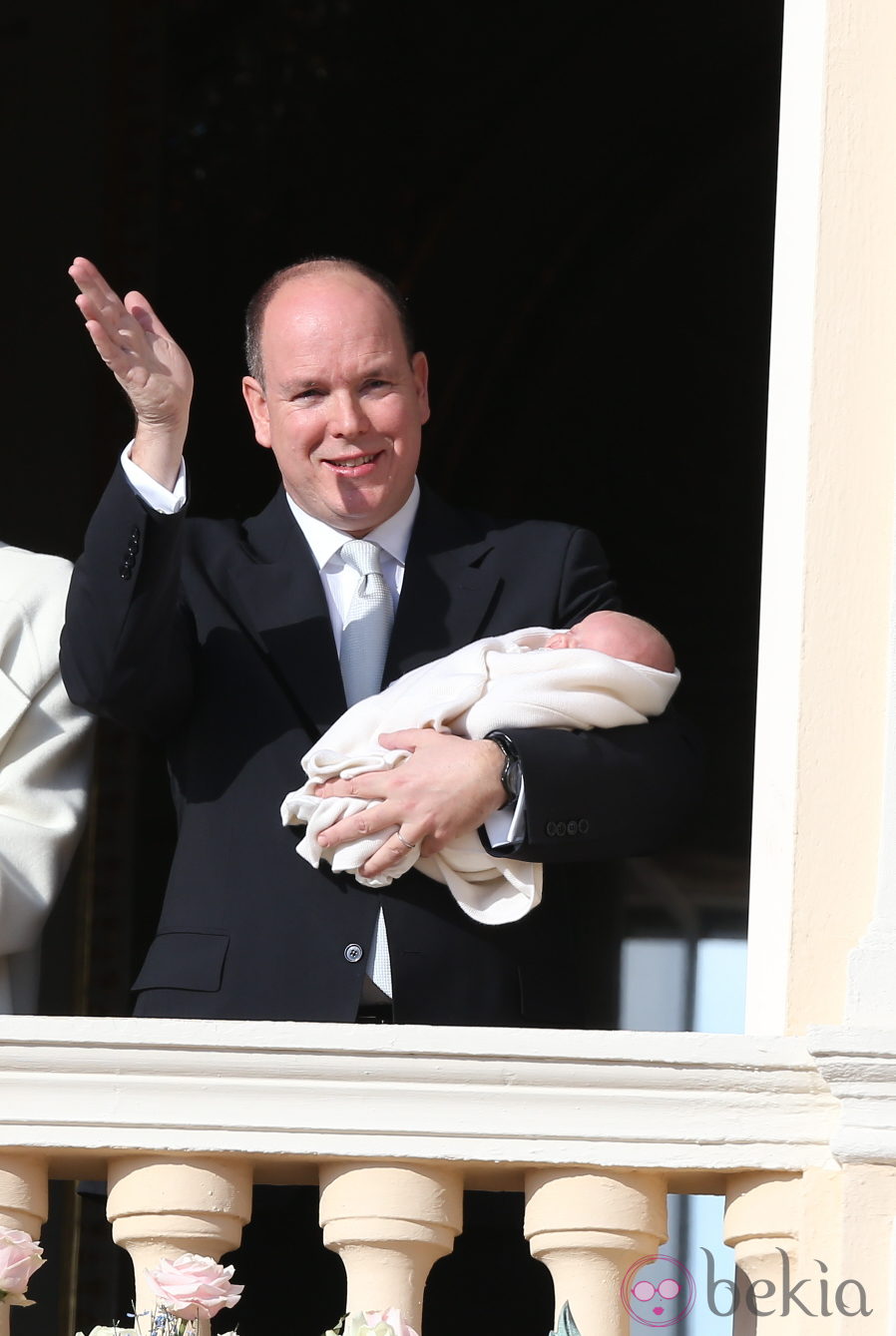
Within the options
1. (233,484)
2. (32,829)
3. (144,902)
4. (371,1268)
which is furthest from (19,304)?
(371,1268)

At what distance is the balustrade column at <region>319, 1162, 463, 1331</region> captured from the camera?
286 centimetres

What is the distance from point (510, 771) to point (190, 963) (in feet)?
1.63

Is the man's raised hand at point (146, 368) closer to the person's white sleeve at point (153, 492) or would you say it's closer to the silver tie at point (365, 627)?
the person's white sleeve at point (153, 492)

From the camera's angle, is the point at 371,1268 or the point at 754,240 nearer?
the point at 371,1268

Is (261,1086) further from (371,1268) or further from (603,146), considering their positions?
(603,146)

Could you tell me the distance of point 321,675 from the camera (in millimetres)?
3516

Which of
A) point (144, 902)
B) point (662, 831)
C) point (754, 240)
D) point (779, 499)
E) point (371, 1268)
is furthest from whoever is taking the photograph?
point (754, 240)

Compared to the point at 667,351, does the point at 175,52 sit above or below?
above

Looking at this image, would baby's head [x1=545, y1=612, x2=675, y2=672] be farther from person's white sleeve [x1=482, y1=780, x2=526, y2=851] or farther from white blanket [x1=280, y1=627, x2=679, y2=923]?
person's white sleeve [x1=482, y1=780, x2=526, y2=851]

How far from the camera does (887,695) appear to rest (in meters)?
3.01

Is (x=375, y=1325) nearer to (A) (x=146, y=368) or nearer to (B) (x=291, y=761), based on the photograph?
(B) (x=291, y=761)

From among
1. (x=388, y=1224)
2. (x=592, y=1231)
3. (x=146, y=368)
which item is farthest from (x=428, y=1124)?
(x=146, y=368)

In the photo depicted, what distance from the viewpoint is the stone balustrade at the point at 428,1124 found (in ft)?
9.39

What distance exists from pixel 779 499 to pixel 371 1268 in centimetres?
104
